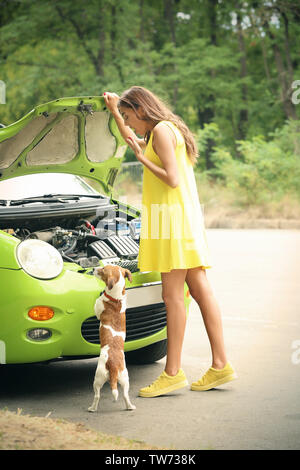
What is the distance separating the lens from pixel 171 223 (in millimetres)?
4703

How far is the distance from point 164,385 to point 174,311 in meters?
0.47

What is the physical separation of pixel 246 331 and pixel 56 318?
2732 mm

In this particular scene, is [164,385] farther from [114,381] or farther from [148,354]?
[148,354]

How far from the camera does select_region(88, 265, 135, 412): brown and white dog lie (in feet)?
14.3

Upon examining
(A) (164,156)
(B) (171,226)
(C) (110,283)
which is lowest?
(C) (110,283)

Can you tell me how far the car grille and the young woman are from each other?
18cm

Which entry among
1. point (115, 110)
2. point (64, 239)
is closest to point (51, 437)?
point (64, 239)

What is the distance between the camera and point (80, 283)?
15.0 ft

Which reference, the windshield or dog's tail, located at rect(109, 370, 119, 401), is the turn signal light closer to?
dog's tail, located at rect(109, 370, 119, 401)

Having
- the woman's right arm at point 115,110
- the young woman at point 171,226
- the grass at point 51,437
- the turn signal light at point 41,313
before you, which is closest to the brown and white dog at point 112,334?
the turn signal light at point 41,313

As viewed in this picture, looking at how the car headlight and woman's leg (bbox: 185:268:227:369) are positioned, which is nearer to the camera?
the car headlight

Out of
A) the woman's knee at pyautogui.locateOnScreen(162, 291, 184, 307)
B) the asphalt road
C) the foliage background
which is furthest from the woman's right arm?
the foliage background

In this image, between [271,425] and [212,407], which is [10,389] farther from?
[271,425]

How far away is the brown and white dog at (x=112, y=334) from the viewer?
434cm
